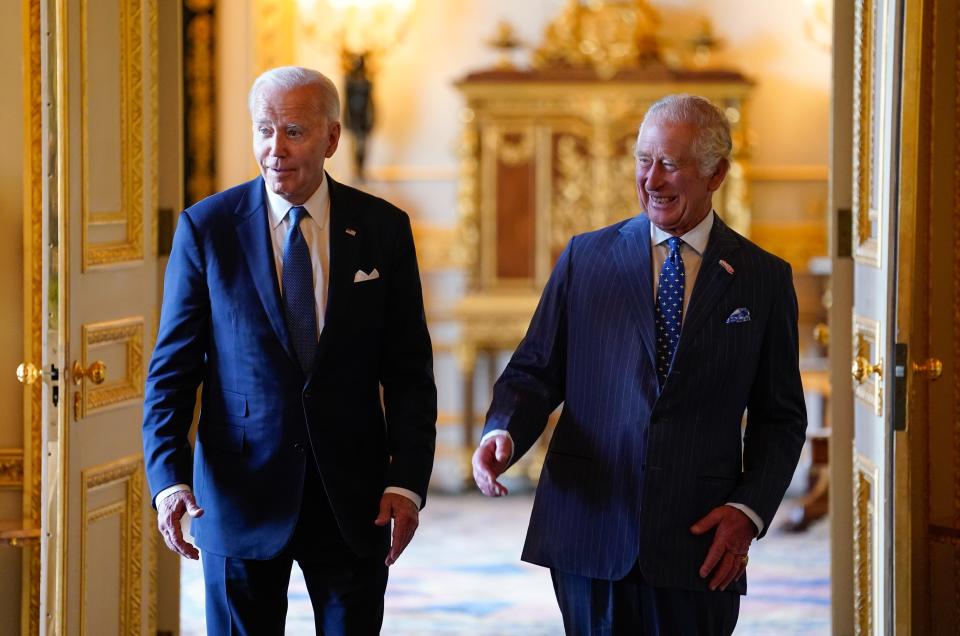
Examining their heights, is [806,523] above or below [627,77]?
below

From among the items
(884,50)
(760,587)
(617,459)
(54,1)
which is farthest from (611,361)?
(760,587)

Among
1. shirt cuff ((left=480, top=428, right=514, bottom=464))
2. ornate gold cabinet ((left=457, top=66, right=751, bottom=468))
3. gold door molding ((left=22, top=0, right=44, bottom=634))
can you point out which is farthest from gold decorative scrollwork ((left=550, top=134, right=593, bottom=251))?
shirt cuff ((left=480, top=428, right=514, bottom=464))

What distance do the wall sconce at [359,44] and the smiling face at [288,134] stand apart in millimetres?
5113

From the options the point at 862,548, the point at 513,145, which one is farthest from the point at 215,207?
the point at 513,145

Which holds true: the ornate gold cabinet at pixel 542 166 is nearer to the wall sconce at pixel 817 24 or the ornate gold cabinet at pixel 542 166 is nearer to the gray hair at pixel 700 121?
the wall sconce at pixel 817 24

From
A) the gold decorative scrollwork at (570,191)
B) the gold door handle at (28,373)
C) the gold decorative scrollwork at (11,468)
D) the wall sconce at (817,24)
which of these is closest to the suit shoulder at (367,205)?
the gold door handle at (28,373)

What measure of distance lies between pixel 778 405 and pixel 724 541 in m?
0.29

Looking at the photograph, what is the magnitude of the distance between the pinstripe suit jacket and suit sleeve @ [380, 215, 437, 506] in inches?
7.2

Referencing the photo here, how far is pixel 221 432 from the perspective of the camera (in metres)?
2.67

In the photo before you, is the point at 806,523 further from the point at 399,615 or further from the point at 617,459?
the point at 617,459

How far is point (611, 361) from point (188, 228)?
2.76 feet

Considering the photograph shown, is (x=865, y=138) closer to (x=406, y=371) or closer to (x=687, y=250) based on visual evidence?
(x=687, y=250)

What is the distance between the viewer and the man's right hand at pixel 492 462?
248 cm

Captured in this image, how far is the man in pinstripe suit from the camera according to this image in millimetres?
2555
